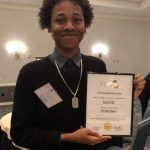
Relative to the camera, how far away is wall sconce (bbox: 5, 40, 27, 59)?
8.56 metres

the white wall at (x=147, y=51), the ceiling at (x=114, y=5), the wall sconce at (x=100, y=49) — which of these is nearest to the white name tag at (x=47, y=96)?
the ceiling at (x=114, y=5)

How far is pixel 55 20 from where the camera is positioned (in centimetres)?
124

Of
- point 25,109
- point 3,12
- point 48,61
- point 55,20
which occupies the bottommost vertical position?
point 25,109

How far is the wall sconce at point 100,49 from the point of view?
9602 millimetres

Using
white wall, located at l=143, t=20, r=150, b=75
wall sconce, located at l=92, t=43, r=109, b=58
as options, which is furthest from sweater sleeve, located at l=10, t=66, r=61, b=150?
white wall, located at l=143, t=20, r=150, b=75

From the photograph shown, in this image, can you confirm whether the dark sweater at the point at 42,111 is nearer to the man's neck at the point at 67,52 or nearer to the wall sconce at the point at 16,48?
the man's neck at the point at 67,52

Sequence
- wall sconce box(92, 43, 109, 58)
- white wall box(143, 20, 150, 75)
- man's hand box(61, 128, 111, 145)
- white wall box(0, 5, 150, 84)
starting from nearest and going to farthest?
man's hand box(61, 128, 111, 145)
white wall box(0, 5, 150, 84)
wall sconce box(92, 43, 109, 58)
white wall box(143, 20, 150, 75)

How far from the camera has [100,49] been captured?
9633 mm

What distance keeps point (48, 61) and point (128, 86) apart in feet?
1.29

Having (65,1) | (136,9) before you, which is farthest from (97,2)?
(65,1)

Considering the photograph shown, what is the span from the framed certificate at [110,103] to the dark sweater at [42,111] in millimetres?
57

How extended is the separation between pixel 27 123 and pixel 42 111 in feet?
0.28

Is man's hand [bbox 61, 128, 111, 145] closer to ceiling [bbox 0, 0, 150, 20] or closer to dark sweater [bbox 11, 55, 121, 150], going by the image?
dark sweater [bbox 11, 55, 121, 150]

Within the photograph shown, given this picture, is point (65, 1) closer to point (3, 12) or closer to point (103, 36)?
point (3, 12)
